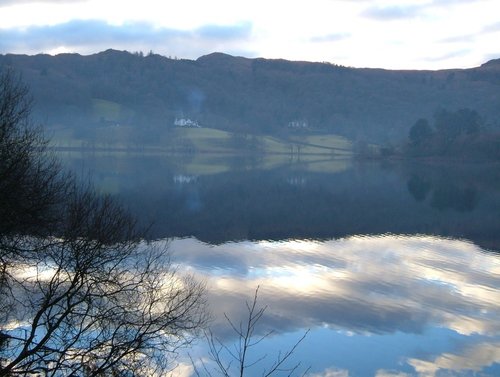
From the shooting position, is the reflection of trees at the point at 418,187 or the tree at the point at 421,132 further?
the tree at the point at 421,132

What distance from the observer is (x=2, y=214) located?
13.5 metres

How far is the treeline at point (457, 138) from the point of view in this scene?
108450 millimetres

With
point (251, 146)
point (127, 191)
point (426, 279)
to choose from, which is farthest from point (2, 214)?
point (251, 146)

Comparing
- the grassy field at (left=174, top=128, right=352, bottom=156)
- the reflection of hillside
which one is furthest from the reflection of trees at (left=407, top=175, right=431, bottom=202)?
the grassy field at (left=174, top=128, right=352, bottom=156)

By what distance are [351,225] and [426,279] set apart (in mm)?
14932

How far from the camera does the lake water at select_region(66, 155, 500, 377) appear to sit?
16.5 metres

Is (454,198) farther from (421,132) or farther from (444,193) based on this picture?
(421,132)

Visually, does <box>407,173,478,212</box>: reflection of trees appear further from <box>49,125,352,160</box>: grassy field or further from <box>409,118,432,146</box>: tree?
<box>49,125,352,160</box>: grassy field

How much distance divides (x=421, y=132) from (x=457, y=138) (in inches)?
244

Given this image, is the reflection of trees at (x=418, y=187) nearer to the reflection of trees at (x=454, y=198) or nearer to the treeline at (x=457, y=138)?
the reflection of trees at (x=454, y=198)

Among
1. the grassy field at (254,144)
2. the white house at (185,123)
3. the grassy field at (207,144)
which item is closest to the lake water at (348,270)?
the grassy field at (207,144)

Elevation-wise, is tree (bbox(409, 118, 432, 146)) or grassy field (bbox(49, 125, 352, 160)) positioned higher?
tree (bbox(409, 118, 432, 146))

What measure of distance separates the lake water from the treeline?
55.5 meters

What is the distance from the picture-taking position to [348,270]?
2584 centimetres
